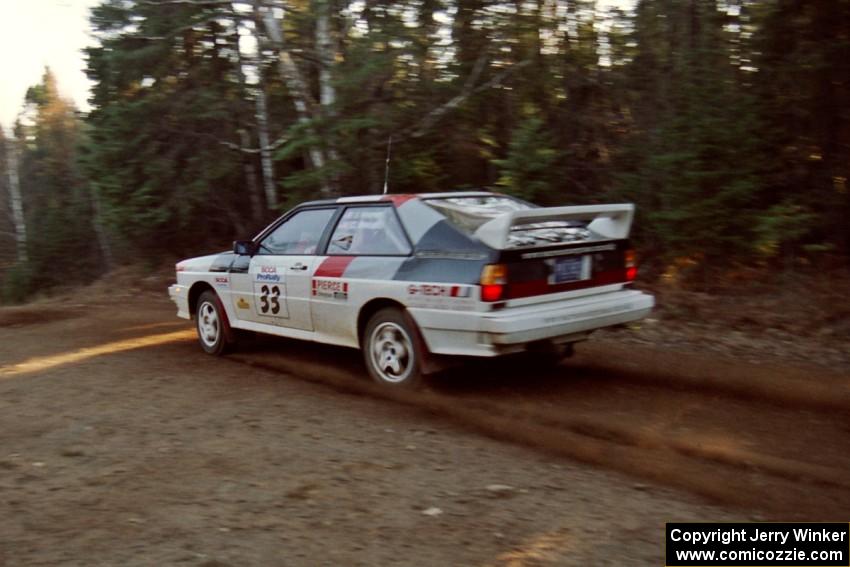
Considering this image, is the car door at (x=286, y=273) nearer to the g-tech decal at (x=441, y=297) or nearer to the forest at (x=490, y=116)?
the g-tech decal at (x=441, y=297)

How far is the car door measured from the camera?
7.22 m

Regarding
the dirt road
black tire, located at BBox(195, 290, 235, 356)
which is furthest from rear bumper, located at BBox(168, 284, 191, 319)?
the dirt road

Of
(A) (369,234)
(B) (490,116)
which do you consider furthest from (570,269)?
(B) (490,116)

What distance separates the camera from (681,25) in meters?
11.5

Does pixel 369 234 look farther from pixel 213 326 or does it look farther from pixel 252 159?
pixel 252 159

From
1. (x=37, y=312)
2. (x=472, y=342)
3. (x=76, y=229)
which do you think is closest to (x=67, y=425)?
(x=472, y=342)

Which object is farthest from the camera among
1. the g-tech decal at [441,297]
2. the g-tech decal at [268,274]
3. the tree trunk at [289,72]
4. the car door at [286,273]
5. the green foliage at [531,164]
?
the tree trunk at [289,72]

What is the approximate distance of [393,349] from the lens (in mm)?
6406

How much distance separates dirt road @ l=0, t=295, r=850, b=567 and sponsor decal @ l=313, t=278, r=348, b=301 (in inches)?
29.6

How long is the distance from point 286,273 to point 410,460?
3.16m

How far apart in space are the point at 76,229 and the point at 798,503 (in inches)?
1081

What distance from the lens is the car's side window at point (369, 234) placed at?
6.48 meters

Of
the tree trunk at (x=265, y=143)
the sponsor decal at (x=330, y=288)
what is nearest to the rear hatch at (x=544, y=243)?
the sponsor decal at (x=330, y=288)

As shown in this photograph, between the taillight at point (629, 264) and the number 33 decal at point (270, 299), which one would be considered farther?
the number 33 decal at point (270, 299)
